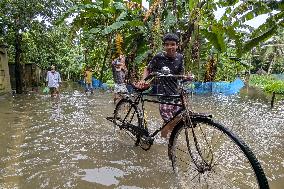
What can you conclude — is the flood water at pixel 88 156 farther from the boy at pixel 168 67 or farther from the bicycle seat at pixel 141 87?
the bicycle seat at pixel 141 87

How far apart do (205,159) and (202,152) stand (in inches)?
4.1

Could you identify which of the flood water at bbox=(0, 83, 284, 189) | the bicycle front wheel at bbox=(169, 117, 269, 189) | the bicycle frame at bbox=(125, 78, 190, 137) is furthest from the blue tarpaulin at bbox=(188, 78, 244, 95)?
the bicycle front wheel at bbox=(169, 117, 269, 189)

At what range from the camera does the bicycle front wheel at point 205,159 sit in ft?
12.9

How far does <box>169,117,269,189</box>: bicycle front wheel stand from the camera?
3942 millimetres

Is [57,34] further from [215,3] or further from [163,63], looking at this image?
[163,63]

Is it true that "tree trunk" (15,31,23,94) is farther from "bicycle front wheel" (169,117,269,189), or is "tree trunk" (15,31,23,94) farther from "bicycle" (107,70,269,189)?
"bicycle front wheel" (169,117,269,189)

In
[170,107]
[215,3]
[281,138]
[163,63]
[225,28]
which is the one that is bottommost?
[281,138]

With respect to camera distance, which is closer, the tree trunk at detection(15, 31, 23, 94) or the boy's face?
the boy's face

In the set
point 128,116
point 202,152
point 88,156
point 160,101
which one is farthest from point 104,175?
point 128,116

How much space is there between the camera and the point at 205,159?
4371 millimetres

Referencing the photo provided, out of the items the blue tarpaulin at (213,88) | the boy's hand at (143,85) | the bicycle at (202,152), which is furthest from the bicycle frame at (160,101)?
the blue tarpaulin at (213,88)

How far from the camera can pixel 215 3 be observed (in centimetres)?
963

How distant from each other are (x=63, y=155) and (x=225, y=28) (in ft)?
15.0

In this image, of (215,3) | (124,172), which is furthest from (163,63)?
(215,3)
